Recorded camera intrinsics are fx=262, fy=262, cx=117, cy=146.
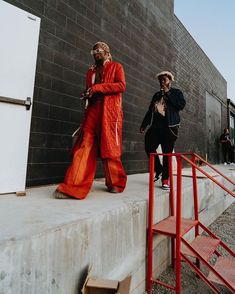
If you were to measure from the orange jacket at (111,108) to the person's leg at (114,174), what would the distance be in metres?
0.15

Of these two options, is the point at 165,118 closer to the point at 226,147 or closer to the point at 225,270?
the point at 225,270

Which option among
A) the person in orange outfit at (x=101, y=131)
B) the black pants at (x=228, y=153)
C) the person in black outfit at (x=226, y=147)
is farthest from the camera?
the black pants at (x=228, y=153)

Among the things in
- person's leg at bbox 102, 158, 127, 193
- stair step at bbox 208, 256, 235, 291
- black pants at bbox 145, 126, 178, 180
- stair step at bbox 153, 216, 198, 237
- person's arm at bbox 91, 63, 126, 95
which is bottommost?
stair step at bbox 208, 256, 235, 291

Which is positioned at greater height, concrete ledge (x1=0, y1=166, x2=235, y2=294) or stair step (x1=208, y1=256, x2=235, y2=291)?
concrete ledge (x1=0, y1=166, x2=235, y2=294)

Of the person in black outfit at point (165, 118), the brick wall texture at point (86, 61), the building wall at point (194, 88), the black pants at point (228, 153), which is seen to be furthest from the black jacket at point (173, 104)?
the black pants at point (228, 153)

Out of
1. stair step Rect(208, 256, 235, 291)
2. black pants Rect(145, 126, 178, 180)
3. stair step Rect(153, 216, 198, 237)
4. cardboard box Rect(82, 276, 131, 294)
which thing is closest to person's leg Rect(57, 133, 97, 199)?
stair step Rect(153, 216, 198, 237)

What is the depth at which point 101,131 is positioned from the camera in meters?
2.91

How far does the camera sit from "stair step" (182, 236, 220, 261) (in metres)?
2.53

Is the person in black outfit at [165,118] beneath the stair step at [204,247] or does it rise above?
above

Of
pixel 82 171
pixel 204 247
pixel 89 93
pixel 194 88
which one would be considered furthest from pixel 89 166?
pixel 194 88

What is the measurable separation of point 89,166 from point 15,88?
1.15 m

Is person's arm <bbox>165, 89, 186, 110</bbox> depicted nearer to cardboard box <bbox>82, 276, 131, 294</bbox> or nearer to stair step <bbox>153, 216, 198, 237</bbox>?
stair step <bbox>153, 216, 198, 237</bbox>

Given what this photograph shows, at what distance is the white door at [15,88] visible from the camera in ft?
8.87

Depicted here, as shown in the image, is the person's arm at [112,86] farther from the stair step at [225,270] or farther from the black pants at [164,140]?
the stair step at [225,270]
